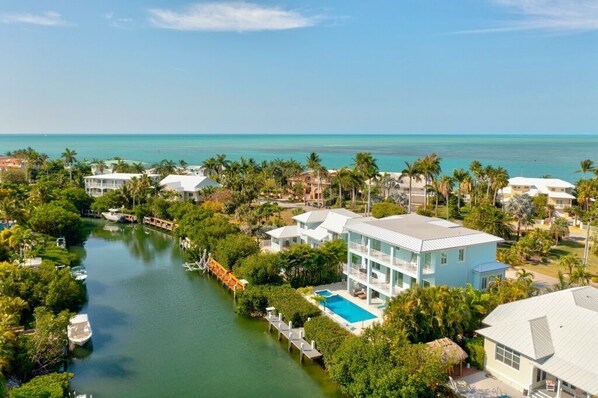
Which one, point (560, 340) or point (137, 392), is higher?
point (560, 340)

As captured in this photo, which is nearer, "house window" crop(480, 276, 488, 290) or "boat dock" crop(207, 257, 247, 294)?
"house window" crop(480, 276, 488, 290)

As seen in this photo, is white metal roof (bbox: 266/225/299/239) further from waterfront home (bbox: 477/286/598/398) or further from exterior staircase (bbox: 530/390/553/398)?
exterior staircase (bbox: 530/390/553/398)

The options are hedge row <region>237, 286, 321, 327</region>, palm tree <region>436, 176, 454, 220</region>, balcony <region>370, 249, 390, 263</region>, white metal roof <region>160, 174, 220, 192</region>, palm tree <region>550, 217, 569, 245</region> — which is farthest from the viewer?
white metal roof <region>160, 174, 220, 192</region>

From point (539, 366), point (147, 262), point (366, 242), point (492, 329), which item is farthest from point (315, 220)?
point (539, 366)

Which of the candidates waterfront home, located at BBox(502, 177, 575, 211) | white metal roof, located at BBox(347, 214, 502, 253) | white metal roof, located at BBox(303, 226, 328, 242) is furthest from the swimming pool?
waterfront home, located at BBox(502, 177, 575, 211)

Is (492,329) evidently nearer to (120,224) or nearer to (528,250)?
(528,250)

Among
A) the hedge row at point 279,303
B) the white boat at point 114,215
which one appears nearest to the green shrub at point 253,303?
the hedge row at point 279,303
